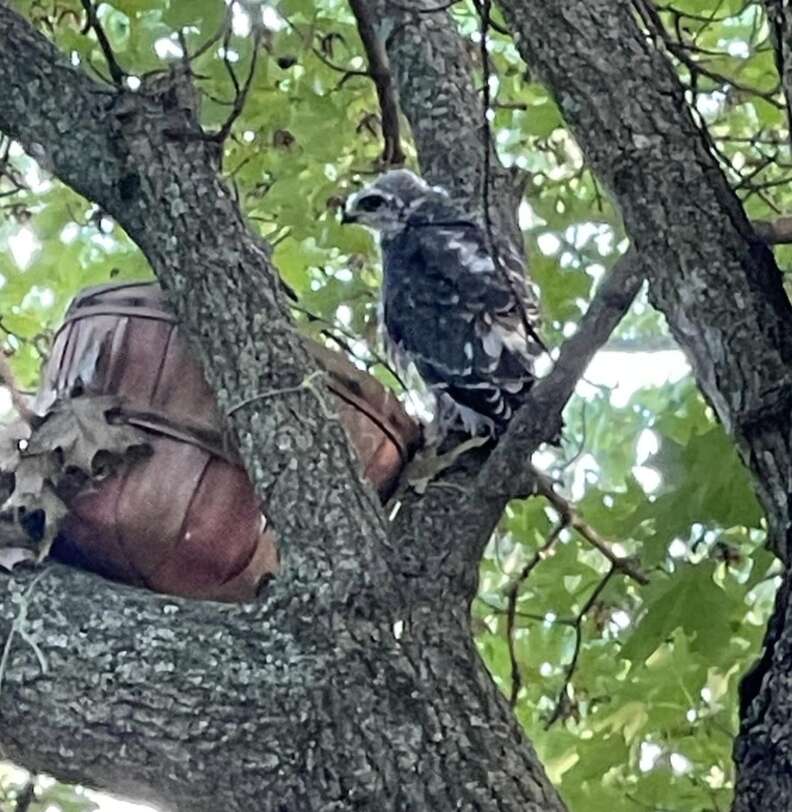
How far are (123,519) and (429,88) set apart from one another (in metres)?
1.22

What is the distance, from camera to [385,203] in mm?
3234

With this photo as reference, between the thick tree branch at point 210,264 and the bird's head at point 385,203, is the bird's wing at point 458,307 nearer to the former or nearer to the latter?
the bird's head at point 385,203

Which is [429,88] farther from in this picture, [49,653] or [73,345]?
[49,653]

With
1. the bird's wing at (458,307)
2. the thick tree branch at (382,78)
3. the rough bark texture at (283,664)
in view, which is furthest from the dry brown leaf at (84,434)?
the thick tree branch at (382,78)

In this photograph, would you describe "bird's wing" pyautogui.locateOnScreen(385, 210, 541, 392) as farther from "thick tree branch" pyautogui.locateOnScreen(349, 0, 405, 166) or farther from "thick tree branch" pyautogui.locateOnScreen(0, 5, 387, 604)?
"thick tree branch" pyautogui.locateOnScreen(0, 5, 387, 604)

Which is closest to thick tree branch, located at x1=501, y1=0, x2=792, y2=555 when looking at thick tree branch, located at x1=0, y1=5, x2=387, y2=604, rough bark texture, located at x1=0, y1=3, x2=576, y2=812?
rough bark texture, located at x1=0, y1=3, x2=576, y2=812

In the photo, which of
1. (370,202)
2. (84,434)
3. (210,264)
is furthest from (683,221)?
(370,202)

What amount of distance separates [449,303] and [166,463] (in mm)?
1135

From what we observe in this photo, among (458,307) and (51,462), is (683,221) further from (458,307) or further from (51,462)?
(458,307)

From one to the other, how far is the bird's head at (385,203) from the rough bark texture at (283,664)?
127 cm

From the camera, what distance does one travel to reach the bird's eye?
3221 millimetres

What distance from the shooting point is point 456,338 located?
2.89 m

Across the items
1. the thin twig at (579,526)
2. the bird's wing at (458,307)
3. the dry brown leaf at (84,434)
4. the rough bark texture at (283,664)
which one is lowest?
the rough bark texture at (283,664)

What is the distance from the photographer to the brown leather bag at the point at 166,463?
193cm
